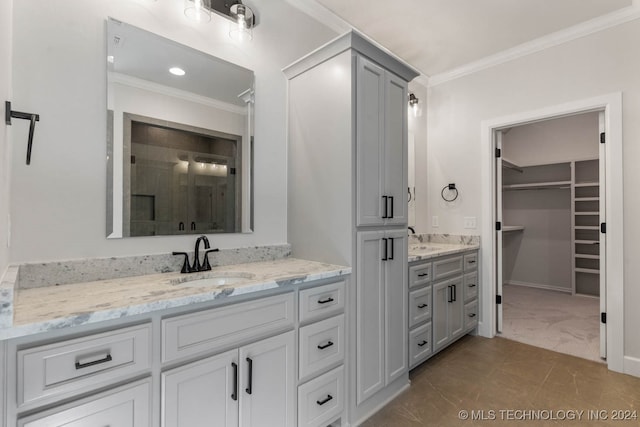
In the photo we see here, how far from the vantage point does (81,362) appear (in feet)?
3.16

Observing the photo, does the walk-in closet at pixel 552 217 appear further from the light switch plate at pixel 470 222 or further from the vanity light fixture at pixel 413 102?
the vanity light fixture at pixel 413 102

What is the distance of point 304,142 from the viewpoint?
2109 mm

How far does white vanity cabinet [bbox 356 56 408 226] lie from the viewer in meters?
1.88

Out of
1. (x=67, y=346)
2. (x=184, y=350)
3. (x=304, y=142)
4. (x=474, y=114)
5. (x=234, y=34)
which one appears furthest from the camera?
(x=474, y=114)

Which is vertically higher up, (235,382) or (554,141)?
(554,141)

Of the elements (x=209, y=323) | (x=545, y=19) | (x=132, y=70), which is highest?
→ (x=545, y=19)

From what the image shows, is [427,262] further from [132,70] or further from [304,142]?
[132,70]

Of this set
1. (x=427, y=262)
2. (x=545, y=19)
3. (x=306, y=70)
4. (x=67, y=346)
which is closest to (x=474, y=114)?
(x=545, y=19)

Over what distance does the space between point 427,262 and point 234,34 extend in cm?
213

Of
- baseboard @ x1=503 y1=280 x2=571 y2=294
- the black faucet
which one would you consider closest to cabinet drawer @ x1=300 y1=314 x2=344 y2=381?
the black faucet

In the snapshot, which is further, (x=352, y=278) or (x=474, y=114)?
(x=474, y=114)

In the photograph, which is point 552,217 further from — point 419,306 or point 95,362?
point 95,362

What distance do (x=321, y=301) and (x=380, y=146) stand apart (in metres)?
1.03

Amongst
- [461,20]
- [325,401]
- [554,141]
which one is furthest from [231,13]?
[554,141]
